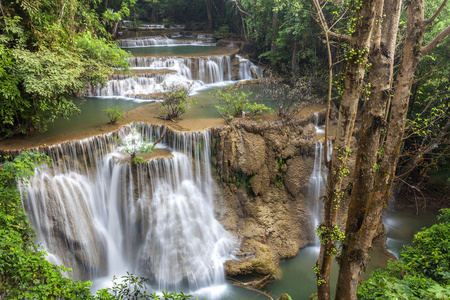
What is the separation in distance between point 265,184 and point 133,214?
3.84 meters

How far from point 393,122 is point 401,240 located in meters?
6.73

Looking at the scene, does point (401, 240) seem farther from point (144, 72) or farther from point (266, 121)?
point (144, 72)

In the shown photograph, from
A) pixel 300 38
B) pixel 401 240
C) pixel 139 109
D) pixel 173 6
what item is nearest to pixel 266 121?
pixel 139 109

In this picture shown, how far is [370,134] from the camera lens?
196 inches

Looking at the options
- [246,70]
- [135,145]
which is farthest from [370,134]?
[246,70]

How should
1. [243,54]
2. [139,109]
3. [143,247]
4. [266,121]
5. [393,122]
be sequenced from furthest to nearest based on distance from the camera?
1. [243,54]
2. [139,109]
3. [266,121]
4. [143,247]
5. [393,122]

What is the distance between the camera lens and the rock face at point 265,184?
892cm

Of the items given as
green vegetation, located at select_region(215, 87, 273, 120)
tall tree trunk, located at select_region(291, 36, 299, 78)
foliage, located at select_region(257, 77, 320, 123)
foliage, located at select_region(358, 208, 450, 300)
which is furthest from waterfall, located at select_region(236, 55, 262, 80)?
foliage, located at select_region(358, 208, 450, 300)

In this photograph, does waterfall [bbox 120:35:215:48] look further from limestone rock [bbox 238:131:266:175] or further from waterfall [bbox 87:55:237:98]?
limestone rock [bbox 238:131:266:175]

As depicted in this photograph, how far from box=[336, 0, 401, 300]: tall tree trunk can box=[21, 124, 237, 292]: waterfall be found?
156 inches

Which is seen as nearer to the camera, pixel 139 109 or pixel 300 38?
pixel 139 109

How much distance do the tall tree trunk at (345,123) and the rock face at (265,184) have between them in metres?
3.69

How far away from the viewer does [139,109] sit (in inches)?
428

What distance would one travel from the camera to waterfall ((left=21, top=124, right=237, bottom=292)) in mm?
7535
